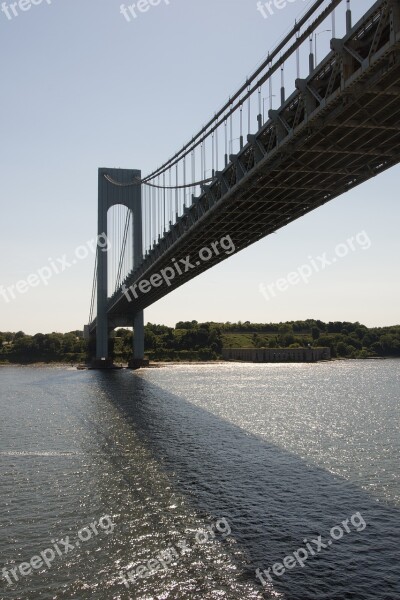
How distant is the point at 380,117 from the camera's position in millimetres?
20094

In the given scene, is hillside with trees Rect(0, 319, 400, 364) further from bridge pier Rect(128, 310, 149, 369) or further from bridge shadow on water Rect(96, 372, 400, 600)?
bridge shadow on water Rect(96, 372, 400, 600)

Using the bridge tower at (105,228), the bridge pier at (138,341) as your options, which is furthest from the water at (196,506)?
the bridge pier at (138,341)

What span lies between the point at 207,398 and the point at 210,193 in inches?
1004

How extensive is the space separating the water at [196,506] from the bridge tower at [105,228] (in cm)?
5105

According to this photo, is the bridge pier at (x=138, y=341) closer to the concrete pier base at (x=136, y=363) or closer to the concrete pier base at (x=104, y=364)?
the concrete pier base at (x=136, y=363)

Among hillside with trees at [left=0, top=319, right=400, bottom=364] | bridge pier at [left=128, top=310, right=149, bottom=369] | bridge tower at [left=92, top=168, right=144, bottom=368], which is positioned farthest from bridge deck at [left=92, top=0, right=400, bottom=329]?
hillside with trees at [left=0, top=319, right=400, bottom=364]

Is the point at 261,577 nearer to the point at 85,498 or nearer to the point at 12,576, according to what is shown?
the point at 12,576

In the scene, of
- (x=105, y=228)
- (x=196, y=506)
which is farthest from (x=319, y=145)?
(x=105, y=228)

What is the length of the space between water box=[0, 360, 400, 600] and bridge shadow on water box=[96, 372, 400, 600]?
0.18 ft

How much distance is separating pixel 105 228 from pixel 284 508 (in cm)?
7893

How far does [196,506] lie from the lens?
1958 cm

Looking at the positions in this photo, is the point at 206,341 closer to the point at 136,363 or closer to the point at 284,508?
the point at 136,363

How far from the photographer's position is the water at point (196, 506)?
14.1m

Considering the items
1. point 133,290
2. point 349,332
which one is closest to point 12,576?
point 133,290
